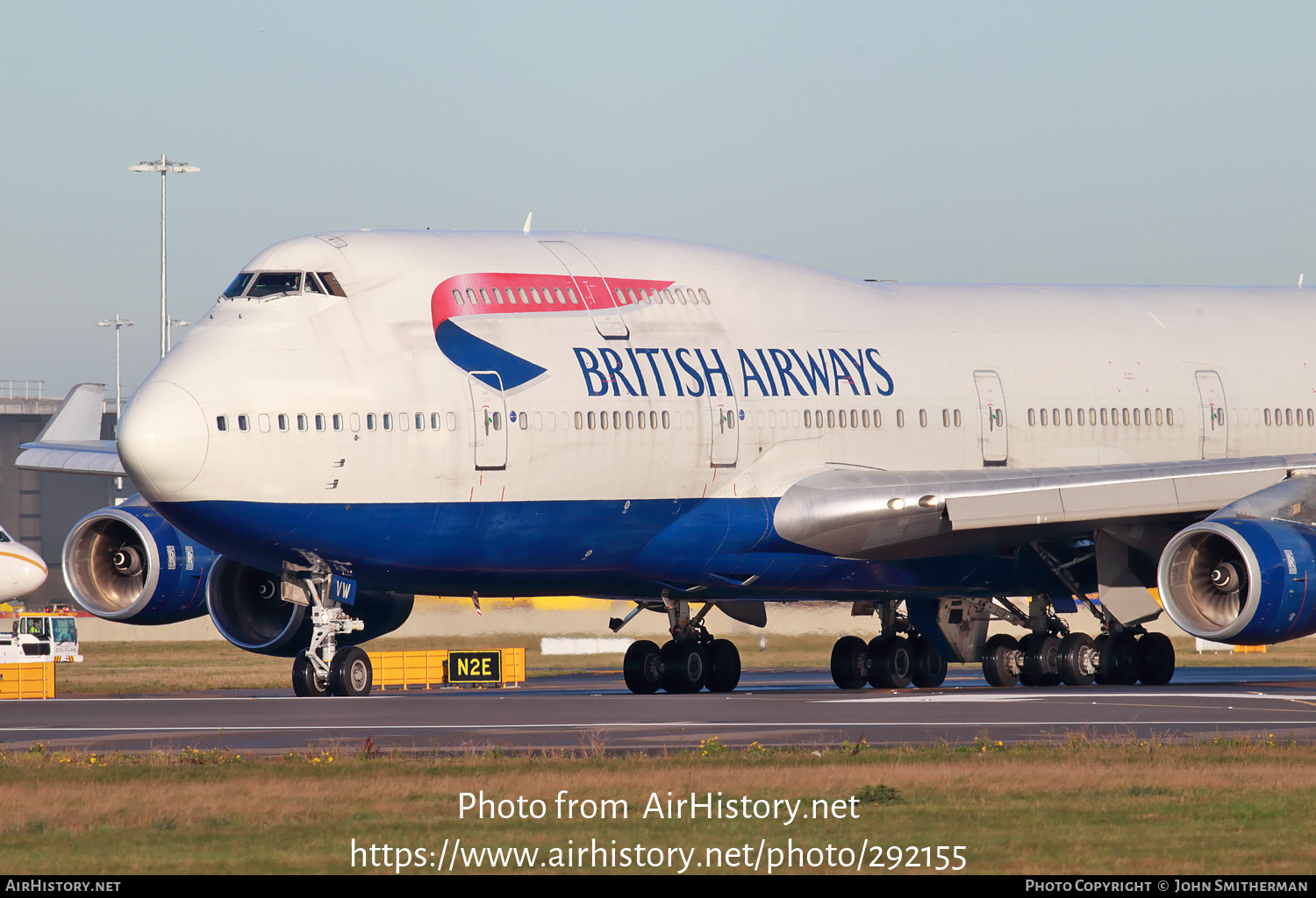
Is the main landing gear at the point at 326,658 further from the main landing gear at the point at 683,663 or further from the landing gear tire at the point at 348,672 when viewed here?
the main landing gear at the point at 683,663

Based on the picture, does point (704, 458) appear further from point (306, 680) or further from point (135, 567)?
point (135, 567)

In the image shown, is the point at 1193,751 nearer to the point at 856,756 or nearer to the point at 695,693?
the point at 856,756

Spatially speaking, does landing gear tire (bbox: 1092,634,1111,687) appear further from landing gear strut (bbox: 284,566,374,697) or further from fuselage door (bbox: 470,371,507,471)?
landing gear strut (bbox: 284,566,374,697)

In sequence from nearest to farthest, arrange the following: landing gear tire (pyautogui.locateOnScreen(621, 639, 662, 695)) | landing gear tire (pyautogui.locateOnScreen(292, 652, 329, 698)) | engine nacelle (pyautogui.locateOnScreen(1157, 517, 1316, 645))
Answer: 1. engine nacelle (pyautogui.locateOnScreen(1157, 517, 1316, 645))
2. landing gear tire (pyautogui.locateOnScreen(292, 652, 329, 698))
3. landing gear tire (pyautogui.locateOnScreen(621, 639, 662, 695))

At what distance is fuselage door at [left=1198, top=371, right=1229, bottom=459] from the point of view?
34.8 meters

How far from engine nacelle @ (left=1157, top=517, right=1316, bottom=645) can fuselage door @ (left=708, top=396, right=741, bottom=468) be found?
21.4 feet

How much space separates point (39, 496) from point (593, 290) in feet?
291

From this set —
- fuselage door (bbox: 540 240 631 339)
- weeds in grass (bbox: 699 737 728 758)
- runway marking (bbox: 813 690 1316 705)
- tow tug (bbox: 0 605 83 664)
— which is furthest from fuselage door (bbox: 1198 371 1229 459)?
tow tug (bbox: 0 605 83 664)

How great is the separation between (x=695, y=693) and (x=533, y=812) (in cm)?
1728

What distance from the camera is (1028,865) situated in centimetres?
1246

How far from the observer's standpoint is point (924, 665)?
34.7 metres

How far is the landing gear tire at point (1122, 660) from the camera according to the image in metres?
32.2

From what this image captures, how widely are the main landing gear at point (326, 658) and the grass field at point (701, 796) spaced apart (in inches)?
316
